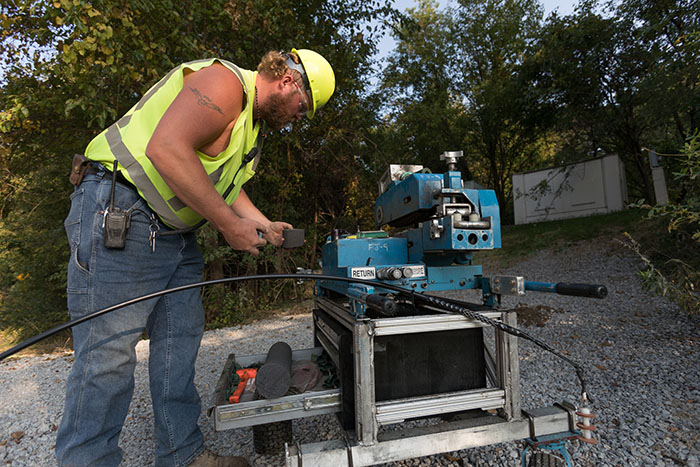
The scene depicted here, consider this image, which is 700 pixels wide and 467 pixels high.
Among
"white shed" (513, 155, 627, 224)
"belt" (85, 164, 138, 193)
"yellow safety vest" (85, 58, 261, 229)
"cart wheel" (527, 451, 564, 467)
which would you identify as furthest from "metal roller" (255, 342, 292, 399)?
"white shed" (513, 155, 627, 224)

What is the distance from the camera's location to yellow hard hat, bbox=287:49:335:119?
163 centimetres

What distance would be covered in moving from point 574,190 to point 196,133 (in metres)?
12.1

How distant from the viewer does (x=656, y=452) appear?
74.1 inches

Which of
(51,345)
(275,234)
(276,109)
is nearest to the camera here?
(276,109)

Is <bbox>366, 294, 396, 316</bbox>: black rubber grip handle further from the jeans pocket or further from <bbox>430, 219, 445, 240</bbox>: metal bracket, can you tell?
the jeans pocket

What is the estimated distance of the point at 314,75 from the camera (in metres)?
1.64

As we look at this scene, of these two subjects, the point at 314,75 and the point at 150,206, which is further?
the point at 314,75

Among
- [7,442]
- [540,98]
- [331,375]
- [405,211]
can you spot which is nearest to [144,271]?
[331,375]

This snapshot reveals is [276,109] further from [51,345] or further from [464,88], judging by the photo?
[464,88]

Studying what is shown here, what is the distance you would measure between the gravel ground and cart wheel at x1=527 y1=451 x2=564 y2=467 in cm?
48

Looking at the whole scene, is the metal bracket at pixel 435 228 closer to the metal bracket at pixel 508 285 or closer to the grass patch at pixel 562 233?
the metal bracket at pixel 508 285

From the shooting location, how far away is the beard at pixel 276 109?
1561mm

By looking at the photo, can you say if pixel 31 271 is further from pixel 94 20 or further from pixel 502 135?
pixel 502 135

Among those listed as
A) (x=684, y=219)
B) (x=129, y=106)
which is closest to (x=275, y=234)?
(x=684, y=219)
